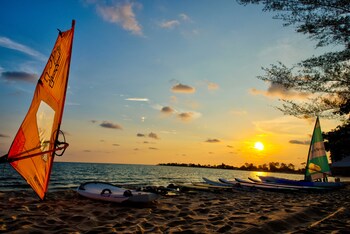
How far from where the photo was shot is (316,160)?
23812mm

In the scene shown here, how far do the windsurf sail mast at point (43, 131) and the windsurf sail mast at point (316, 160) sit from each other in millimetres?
22741

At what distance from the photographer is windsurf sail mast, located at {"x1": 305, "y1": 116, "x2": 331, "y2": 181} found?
23547mm

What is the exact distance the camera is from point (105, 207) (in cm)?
961

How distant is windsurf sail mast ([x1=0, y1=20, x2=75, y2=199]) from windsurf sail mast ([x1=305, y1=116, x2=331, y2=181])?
74.6 ft

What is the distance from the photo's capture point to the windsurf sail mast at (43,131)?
743 centimetres

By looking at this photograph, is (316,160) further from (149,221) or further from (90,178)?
(90,178)

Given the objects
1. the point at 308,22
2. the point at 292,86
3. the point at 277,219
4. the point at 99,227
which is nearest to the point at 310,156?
the point at 292,86

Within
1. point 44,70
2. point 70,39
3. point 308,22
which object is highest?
point 308,22

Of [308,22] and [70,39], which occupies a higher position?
[308,22]

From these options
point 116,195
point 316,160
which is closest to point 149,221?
point 116,195

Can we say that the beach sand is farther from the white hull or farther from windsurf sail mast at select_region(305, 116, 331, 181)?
windsurf sail mast at select_region(305, 116, 331, 181)

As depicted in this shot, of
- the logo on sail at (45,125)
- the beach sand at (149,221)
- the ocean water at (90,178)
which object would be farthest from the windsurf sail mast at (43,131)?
the beach sand at (149,221)

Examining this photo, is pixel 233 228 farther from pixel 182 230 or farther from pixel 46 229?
pixel 46 229

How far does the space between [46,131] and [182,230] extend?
4.91 meters
